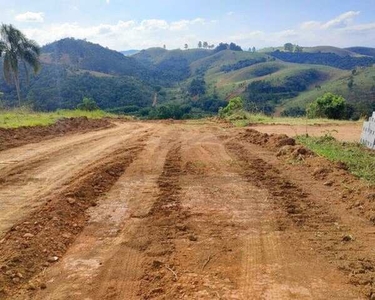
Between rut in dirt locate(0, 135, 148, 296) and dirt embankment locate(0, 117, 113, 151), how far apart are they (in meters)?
5.34

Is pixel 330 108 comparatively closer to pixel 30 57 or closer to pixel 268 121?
pixel 268 121

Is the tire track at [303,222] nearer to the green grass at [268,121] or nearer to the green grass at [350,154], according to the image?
the green grass at [350,154]

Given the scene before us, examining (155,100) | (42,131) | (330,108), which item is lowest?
(155,100)

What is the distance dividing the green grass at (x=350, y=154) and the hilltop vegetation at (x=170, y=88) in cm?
2338

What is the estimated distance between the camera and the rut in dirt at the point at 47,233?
436 cm

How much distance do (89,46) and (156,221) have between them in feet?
415

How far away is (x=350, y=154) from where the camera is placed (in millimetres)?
10695

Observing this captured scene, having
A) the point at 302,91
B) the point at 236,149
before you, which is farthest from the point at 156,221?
the point at 302,91

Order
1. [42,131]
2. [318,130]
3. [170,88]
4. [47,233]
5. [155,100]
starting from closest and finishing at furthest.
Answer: [47,233] < [42,131] < [318,130] < [155,100] < [170,88]

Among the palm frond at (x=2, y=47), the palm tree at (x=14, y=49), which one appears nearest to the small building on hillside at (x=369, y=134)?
the palm tree at (x=14, y=49)

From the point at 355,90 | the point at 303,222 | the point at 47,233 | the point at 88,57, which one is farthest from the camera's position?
the point at 88,57

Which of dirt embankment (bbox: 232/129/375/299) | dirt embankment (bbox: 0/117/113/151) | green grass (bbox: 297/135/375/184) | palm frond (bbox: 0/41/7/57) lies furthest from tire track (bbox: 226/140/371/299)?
palm frond (bbox: 0/41/7/57)

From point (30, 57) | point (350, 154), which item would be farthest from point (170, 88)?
point (350, 154)

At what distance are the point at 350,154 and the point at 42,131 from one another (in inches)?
450
